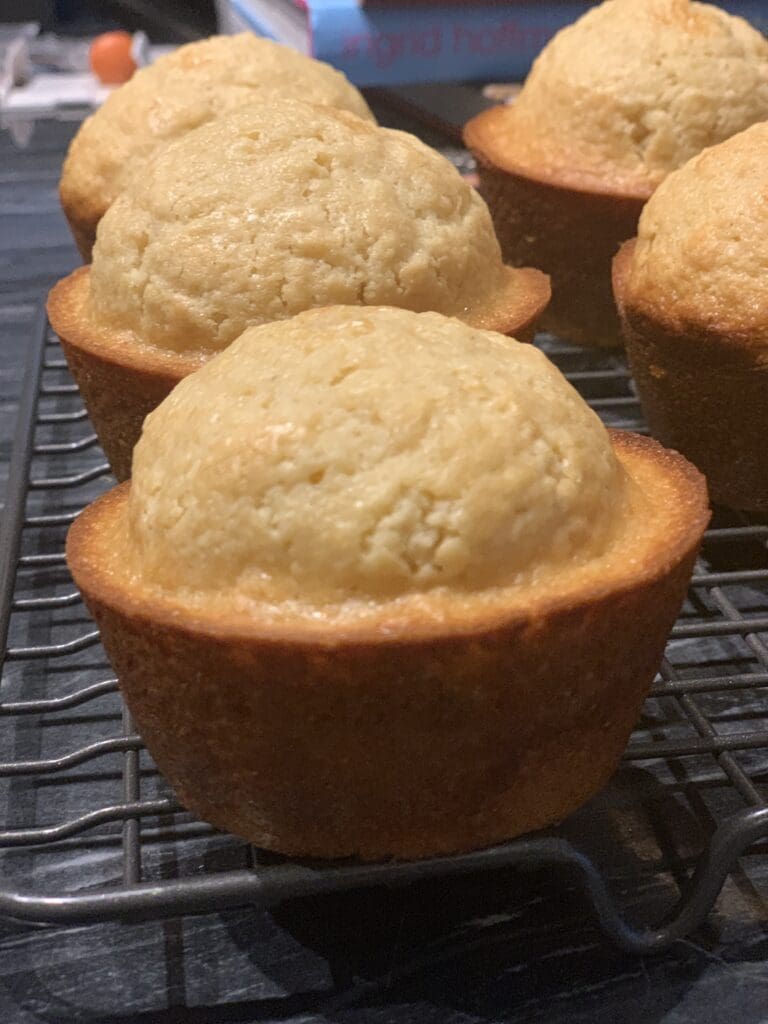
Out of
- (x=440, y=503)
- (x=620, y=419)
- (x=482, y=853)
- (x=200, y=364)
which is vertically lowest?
(x=620, y=419)

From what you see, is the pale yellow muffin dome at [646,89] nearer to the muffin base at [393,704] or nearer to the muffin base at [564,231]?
the muffin base at [564,231]

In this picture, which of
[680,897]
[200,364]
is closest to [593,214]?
[200,364]

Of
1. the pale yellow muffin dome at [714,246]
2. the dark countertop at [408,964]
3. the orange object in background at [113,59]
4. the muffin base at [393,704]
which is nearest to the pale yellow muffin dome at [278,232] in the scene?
the pale yellow muffin dome at [714,246]

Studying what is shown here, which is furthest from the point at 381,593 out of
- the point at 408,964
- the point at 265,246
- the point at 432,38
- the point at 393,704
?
the point at 432,38

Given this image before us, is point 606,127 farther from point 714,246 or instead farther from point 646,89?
point 714,246

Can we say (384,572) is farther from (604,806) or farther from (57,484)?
(57,484)

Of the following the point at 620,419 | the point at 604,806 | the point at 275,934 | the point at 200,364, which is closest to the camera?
the point at 275,934
